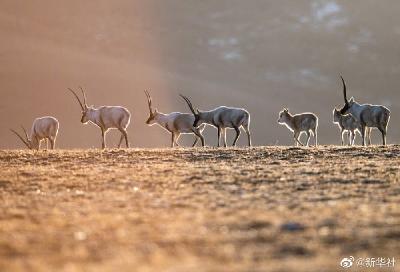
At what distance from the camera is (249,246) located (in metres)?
6.62

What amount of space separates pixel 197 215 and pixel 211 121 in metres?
23.9

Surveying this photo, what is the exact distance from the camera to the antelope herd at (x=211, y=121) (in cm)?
2908

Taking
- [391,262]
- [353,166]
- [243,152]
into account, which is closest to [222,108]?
[243,152]

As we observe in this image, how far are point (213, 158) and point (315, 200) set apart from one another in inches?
351

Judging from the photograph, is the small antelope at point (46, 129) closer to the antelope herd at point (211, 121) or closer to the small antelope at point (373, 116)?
the antelope herd at point (211, 121)

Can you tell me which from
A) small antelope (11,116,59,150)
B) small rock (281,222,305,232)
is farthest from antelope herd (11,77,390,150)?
small rock (281,222,305,232)

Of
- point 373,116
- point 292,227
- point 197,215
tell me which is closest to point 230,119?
point 373,116

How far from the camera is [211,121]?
3244 cm

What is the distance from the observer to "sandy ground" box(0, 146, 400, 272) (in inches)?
242

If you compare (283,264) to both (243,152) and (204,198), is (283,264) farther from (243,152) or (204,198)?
(243,152)

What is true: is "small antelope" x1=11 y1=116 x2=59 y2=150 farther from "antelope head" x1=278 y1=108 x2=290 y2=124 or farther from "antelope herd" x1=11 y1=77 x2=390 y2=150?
"antelope head" x1=278 y1=108 x2=290 y2=124

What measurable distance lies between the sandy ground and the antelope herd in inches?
473

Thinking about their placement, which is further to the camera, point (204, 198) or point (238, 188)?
point (238, 188)

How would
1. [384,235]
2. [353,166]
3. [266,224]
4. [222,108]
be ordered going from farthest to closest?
[222,108] < [353,166] < [266,224] < [384,235]
